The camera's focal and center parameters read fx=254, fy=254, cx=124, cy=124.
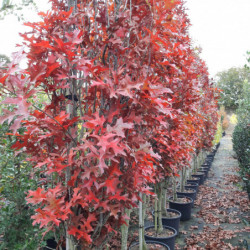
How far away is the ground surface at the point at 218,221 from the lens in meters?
4.30

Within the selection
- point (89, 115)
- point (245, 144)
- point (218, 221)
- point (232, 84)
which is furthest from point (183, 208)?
point (232, 84)

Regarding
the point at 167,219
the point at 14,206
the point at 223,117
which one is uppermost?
the point at 223,117

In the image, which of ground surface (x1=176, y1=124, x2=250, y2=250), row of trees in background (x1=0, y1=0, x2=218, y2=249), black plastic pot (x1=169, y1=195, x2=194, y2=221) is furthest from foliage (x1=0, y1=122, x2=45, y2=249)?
black plastic pot (x1=169, y1=195, x2=194, y2=221)

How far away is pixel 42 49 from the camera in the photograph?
166 cm

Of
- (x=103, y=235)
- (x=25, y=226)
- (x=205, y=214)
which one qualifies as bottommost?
(x=205, y=214)

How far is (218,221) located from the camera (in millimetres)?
5383

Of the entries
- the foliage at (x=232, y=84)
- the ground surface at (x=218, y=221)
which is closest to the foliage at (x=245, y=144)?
the ground surface at (x=218, y=221)

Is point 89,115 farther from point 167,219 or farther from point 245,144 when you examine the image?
point 245,144

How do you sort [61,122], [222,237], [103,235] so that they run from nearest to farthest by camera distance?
[61,122] → [103,235] → [222,237]

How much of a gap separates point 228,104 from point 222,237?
42.9 metres

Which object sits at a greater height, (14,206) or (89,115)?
(89,115)

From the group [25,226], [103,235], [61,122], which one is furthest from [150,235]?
[61,122]

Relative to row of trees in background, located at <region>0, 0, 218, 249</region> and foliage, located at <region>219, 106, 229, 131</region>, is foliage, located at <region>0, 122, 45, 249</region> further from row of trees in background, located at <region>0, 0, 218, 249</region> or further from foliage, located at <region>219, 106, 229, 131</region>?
foliage, located at <region>219, 106, 229, 131</region>

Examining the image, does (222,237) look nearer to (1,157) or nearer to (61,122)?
(1,157)
